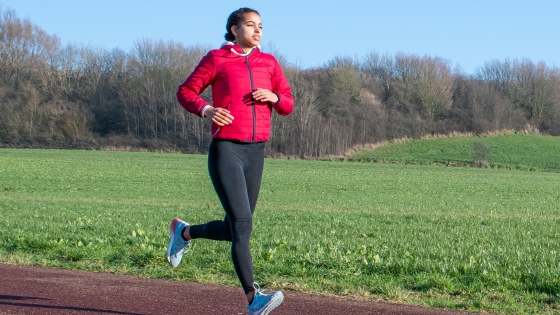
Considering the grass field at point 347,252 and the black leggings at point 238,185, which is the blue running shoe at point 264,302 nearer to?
the black leggings at point 238,185

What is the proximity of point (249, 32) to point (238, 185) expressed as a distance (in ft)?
3.61

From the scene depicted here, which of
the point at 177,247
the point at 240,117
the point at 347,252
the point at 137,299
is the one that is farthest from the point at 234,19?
the point at 347,252

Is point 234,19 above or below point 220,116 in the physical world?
above

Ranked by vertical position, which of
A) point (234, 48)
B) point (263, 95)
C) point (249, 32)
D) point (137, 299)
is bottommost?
point (137, 299)

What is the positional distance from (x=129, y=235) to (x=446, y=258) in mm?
4608

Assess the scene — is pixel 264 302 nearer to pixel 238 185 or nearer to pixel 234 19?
pixel 238 185

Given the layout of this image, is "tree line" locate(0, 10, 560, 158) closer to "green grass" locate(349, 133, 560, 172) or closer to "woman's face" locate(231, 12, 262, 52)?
"green grass" locate(349, 133, 560, 172)

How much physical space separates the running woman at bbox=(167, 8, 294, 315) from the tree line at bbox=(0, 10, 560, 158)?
6917cm

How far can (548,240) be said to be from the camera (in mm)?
11031

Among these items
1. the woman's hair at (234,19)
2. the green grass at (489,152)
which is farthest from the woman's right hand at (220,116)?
the green grass at (489,152)

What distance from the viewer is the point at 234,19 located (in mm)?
4957

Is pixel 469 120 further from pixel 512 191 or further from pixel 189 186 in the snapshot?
pixel 189 186

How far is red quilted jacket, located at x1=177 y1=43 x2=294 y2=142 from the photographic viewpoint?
4.70 meters

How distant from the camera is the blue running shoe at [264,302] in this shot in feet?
15.0
